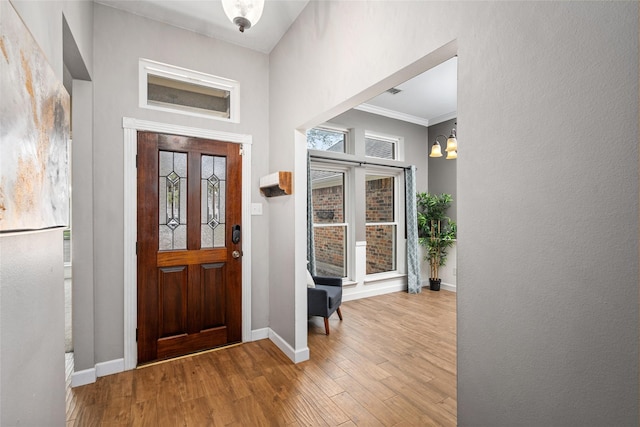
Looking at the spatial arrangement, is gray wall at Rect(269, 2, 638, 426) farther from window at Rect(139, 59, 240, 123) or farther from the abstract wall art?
window at Rect(139, 59, 240, 123)

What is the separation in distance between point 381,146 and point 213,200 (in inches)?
130

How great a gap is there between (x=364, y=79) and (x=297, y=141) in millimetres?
992

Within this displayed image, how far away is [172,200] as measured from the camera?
270 centimetres

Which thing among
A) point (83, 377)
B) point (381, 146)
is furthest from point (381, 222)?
point (83, 377)

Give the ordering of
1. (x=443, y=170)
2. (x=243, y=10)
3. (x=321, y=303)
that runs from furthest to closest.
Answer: (x=443, y=170), (x=321, y=303), (x=243, y=10)

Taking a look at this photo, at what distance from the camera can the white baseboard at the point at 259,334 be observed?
10.1 feet

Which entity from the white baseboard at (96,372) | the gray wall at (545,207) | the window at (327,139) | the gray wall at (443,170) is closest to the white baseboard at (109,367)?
the white baseboard at (96,372)

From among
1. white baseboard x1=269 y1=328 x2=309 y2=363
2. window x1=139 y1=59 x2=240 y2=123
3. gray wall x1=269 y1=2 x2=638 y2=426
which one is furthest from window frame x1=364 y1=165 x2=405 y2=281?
gray wall x1=269 y1=2 x2=638 y2=426

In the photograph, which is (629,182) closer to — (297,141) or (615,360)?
(615,360)

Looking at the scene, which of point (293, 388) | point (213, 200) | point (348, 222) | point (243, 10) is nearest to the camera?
point (243, 10)

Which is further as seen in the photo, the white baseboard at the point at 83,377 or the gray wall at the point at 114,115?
the gray wall at the point at 114,115

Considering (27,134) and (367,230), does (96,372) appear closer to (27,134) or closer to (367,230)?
(27,134)

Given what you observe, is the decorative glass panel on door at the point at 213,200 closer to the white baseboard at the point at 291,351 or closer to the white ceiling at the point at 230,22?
the white baseboard at the point at 291,351

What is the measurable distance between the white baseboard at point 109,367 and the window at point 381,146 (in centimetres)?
421
